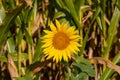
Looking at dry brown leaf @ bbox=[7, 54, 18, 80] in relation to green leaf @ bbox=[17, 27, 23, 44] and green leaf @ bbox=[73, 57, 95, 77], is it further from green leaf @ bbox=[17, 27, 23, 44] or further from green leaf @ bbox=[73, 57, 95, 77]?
green leaf @ bbox=[73, 57, 95, 77]

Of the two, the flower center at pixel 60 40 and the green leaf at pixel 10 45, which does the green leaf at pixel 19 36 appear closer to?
the green leaf at pixel 10 45

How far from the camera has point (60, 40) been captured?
3.08ft

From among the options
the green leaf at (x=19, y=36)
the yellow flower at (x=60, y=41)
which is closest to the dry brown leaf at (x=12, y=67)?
the green leaf at (x=19, y=36)

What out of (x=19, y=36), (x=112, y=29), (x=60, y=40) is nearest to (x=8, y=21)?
(x=19, y=36)

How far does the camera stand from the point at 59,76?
47.6 inches

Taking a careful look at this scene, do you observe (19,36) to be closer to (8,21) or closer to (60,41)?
(8,21)

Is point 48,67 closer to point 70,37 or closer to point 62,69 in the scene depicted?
point 62,69

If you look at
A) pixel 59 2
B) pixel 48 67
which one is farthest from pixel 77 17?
pixel 48 67

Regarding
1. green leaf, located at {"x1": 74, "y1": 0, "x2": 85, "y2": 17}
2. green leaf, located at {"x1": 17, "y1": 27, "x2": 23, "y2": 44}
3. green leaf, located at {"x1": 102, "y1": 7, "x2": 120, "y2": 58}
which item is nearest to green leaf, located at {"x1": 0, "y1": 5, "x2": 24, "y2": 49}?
green leaf, located at {"x1": 17, "y1": 27, "x2": 23, "y2": 44}

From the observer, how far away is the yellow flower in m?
0.94

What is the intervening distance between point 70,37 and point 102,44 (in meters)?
0.31

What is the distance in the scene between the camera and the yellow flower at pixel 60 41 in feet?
3.09

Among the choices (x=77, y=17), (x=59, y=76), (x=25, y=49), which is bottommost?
(x=59, y=76)

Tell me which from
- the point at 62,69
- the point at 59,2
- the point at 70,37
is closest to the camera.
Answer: the point at 70,37
